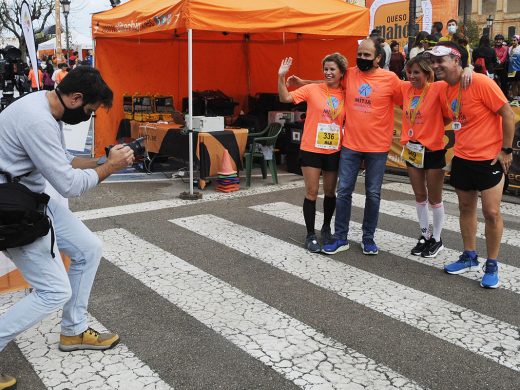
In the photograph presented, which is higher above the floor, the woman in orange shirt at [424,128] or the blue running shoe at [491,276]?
the woman in orange shirt at [424,128]

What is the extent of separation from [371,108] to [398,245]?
1.57 meters

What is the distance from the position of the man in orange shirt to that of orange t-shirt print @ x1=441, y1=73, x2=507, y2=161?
79cm

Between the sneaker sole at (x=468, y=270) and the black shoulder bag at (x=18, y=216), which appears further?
the sneaker sole at (x=468, y=270)

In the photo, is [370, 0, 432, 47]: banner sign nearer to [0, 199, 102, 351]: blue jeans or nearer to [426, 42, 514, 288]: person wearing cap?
[426, 42, 514, 288]: person wearing cap

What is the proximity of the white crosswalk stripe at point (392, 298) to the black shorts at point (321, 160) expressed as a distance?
2.93 feet

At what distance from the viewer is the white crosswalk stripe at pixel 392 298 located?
371 cm

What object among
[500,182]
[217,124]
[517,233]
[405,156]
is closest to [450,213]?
[517,233]

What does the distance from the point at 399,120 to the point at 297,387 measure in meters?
7.26

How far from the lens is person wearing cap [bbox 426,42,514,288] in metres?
4.34

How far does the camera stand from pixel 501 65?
15.3 m

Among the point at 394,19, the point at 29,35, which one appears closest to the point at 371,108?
the point at 29,35

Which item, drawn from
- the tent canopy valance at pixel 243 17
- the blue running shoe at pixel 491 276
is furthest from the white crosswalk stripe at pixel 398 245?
the tent canopy valance at pixel 243 17

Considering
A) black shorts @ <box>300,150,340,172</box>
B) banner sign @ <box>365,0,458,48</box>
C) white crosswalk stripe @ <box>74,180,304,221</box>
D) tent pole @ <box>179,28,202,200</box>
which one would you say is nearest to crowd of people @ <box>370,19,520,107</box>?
banner sign @ <box>365,0,458,48</box>

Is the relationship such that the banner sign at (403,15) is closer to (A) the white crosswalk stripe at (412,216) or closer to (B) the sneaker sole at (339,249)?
(A) the white crosswalk stripe at (412,216)
